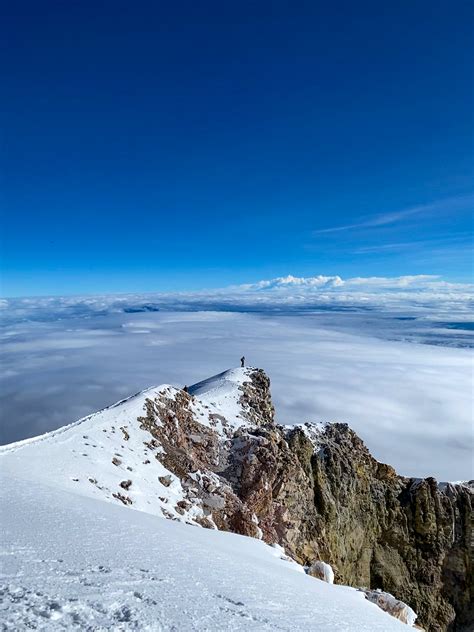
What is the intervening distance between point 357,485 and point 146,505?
34.5 m

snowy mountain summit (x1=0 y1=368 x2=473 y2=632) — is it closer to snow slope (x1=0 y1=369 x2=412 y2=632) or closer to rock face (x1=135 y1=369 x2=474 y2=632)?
snow slope (x1=0 y1=369 x2=412 y2=632)

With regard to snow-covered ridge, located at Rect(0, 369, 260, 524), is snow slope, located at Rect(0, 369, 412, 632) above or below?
above

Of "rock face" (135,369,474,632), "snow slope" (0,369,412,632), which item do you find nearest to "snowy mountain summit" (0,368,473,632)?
"snow slope" (0,369,412,632)

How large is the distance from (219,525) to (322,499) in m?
18.7

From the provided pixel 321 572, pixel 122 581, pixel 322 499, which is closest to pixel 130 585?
pixel 122 581

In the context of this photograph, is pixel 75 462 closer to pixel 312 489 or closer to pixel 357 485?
pixel 312 489

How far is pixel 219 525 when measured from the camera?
77.0 ft

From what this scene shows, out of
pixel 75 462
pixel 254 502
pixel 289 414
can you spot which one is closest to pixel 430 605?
pixel 254 502

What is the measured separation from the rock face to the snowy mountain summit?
0.15 metres

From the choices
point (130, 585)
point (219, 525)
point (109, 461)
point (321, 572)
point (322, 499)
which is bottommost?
point (322, 499)

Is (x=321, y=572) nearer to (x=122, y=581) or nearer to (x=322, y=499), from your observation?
(x=122, y=581)

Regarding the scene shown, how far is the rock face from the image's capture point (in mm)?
27656

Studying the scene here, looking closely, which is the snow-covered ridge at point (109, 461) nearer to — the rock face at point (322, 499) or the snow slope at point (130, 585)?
→ the rock face at point (322, 499)

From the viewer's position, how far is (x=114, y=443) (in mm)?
24203
